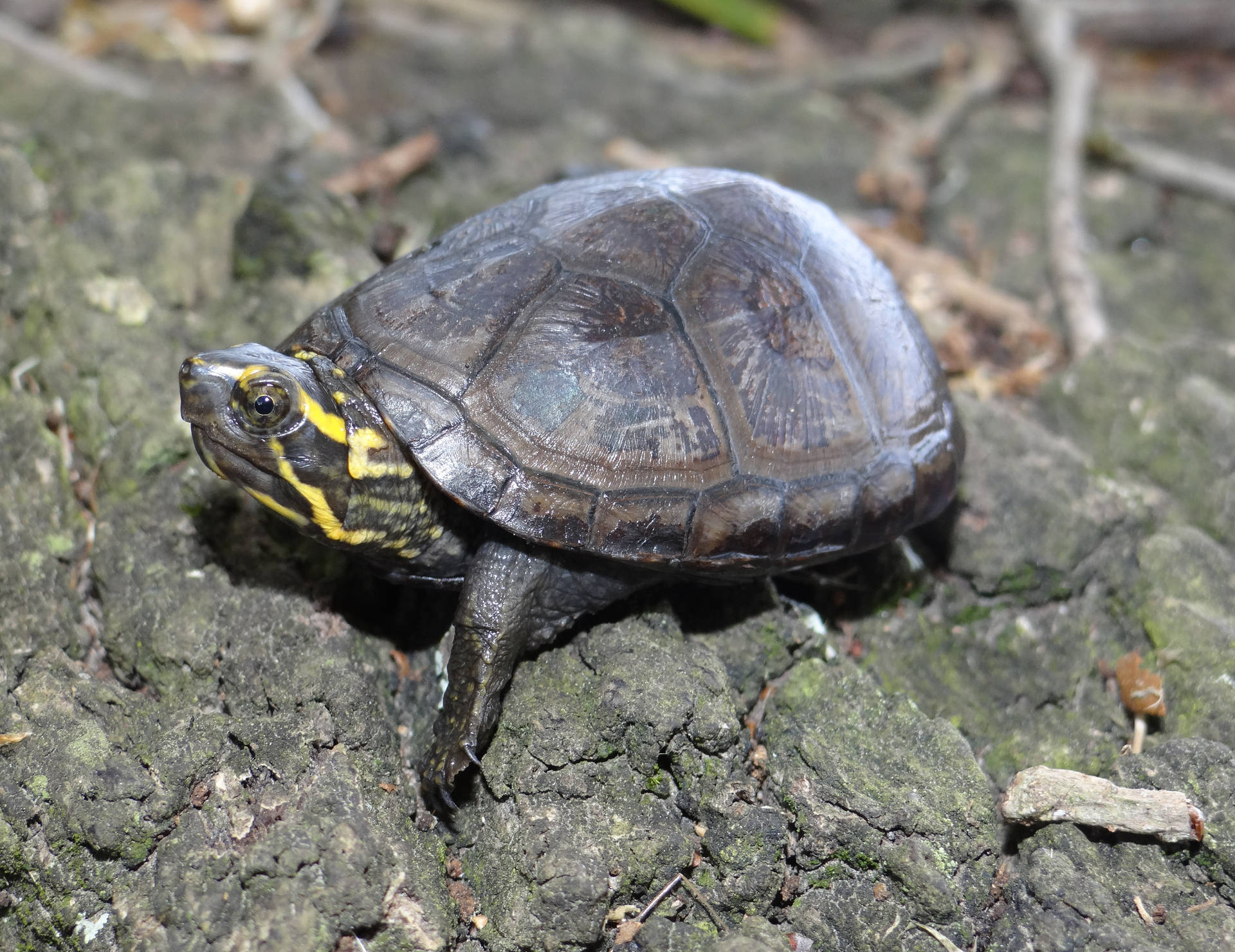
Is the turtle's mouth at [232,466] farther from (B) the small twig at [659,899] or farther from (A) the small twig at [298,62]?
(A) the small twig at [298,62]

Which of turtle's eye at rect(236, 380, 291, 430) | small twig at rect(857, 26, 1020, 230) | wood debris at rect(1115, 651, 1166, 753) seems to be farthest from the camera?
small twig at rect(857, 26, 1020, 230)

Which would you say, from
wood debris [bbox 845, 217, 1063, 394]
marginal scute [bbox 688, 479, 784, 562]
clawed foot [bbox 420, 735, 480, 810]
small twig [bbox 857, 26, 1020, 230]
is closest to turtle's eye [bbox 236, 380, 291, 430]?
clawed foot [bbox 420, 735, 480, 810]

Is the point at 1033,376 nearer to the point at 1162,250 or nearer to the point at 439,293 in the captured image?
the point at 1162,250

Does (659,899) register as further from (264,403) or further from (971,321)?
(971,321)

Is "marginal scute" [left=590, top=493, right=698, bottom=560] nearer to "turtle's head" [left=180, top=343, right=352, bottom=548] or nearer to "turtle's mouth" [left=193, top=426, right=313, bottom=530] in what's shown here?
"turtle's head" [left=180, top=343, right=352, bottom=548]

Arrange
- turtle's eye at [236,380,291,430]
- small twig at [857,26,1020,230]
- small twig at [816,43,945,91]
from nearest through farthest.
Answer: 1. turtle's eye at [236,380,291,430]
2. small twig at [857,26,1020,230]
3. small twig at [816,43,945,91]

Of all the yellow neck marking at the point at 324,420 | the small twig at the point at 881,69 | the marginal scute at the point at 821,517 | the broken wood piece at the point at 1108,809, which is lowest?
the broken wood piece at the point at 1108,809

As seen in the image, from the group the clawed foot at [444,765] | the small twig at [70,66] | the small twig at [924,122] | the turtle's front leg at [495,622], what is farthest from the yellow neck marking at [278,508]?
the small twig at [924,122]
